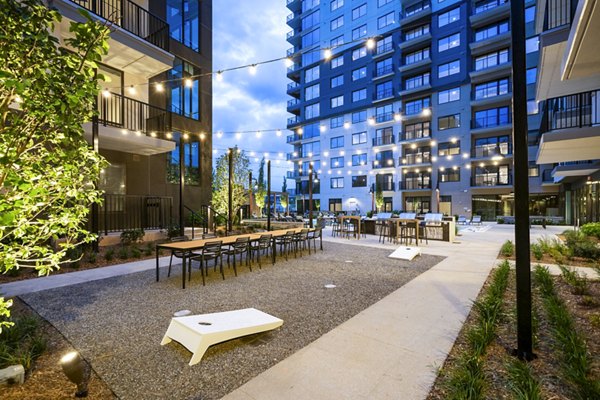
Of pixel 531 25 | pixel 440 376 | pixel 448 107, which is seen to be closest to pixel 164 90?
pixel 440 376

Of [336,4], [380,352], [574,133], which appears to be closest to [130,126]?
[380,352]

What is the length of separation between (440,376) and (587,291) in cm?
427

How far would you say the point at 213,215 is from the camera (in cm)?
1349

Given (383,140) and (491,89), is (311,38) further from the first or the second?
(491,89)

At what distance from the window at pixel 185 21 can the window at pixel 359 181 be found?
24.4 m

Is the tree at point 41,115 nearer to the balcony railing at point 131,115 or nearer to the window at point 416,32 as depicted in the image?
the balcony railing at point 131,115

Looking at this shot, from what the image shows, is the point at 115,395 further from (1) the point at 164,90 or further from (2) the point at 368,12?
(2) the point at 368,12

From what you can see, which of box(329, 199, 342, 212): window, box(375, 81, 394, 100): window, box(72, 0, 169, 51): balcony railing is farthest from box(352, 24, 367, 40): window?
box(72, 0, 169, 51): balcony railing

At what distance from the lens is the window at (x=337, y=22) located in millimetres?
35684

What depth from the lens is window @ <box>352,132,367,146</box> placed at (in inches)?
1340

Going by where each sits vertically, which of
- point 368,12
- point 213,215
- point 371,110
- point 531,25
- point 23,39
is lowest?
point 213,215

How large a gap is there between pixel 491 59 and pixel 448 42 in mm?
4377

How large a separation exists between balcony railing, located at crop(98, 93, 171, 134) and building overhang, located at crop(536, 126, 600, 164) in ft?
43.2

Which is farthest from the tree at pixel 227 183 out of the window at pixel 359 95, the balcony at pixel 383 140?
the window at pixel 359 95
